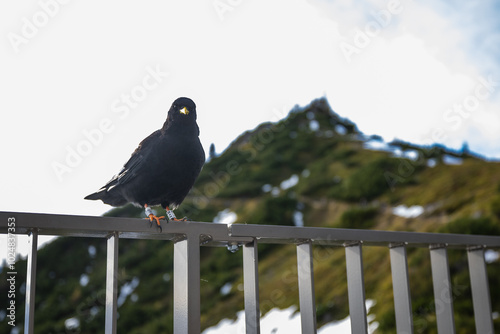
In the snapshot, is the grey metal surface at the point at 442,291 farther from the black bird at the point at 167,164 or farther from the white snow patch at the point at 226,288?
the white snow patch at the point at 226,288

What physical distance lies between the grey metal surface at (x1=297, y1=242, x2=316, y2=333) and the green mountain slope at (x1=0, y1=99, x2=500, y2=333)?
1.57m

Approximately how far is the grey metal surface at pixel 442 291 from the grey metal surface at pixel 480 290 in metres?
0.12

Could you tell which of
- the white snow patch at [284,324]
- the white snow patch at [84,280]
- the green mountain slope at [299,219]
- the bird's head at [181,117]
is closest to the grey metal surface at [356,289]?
the bird's head at [181,117]

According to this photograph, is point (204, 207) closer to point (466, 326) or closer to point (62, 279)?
point (62, 279)

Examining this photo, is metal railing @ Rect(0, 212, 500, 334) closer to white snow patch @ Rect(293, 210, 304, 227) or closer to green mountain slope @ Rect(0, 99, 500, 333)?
green mountain slope @ Rect(0, 99, 500, 333)

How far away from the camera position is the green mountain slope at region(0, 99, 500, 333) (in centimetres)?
256

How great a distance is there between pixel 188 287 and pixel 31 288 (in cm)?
23

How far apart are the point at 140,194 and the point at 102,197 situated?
5.5 inches

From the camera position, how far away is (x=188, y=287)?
75 centimetres

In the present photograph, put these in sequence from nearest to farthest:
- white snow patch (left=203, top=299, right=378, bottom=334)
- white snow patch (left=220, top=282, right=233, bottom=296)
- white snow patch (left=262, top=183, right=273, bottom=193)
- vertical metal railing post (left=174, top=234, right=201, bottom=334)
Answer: vertical metal railing post (left=174, top=234, right=201, bottom=334) → white snow patch (left=203, top=299, right=378, bottom=334) → white snow patch (left=220, top=282, right=233, bottom=296) → white snow patch (left=262, top=183, right=273, bottom=193)

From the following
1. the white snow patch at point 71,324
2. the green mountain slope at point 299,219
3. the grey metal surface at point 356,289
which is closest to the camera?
the grey metal surface at point 356,289

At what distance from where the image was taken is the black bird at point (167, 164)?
40.7 inches

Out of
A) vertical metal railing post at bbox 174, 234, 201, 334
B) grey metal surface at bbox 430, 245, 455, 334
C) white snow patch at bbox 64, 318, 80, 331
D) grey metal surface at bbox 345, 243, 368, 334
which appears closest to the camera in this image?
vertical metal railing post at bbox 174, 234, 201, 334

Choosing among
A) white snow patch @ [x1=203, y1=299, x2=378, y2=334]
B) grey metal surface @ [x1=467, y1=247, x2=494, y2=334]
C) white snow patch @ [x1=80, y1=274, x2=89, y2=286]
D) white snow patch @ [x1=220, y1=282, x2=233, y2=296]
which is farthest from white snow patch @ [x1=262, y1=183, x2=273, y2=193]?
grey metal surface @ [x1=467, y1=247, x2=494, y2=334]
